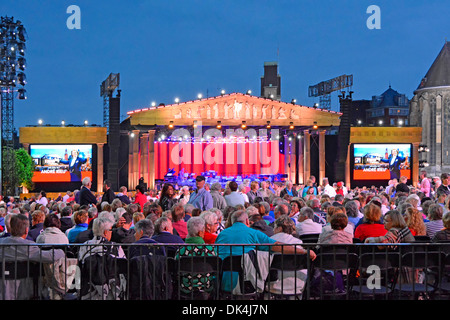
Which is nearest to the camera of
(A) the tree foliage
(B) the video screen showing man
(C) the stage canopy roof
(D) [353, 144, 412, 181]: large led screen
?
(A) the tree foliage

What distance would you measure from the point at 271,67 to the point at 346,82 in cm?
3196

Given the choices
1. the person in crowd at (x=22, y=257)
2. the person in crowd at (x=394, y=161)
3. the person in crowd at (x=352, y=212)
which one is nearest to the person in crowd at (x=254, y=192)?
the person in crowd at (x=352, y=212)

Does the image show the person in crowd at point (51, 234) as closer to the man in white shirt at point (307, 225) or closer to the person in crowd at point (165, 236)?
the person in crowd at point (165, 236)

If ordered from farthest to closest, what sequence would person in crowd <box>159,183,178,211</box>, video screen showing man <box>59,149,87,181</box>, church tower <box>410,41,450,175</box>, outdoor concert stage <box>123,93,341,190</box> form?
church tower <box>410,41,450,175</box> → video screen showing man <box>59,149,87,181</box> → outdoor concert stage <box>123,93,341,190</box> → person in crowd <box>159,183,178,211</box>

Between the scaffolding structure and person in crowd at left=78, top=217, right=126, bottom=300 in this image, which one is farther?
the scaffolding structure

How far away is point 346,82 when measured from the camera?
3744 centimetres

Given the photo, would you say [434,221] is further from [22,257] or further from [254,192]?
[254,192]

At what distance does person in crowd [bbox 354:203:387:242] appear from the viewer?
7621 mm

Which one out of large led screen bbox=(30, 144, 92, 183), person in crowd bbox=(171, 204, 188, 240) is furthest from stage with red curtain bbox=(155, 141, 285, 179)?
person in crowd bbox=(171, 204, 188, 240)

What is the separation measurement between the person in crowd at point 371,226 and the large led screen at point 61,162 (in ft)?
93.3

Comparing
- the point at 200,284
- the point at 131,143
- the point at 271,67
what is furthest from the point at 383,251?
the point at 271,67

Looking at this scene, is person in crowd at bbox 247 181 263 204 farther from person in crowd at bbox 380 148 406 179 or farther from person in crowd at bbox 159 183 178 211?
person in crowd at bbox 380 148 406 179

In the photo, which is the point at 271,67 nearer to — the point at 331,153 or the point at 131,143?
the point at 331,153

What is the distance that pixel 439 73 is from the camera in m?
48.6
